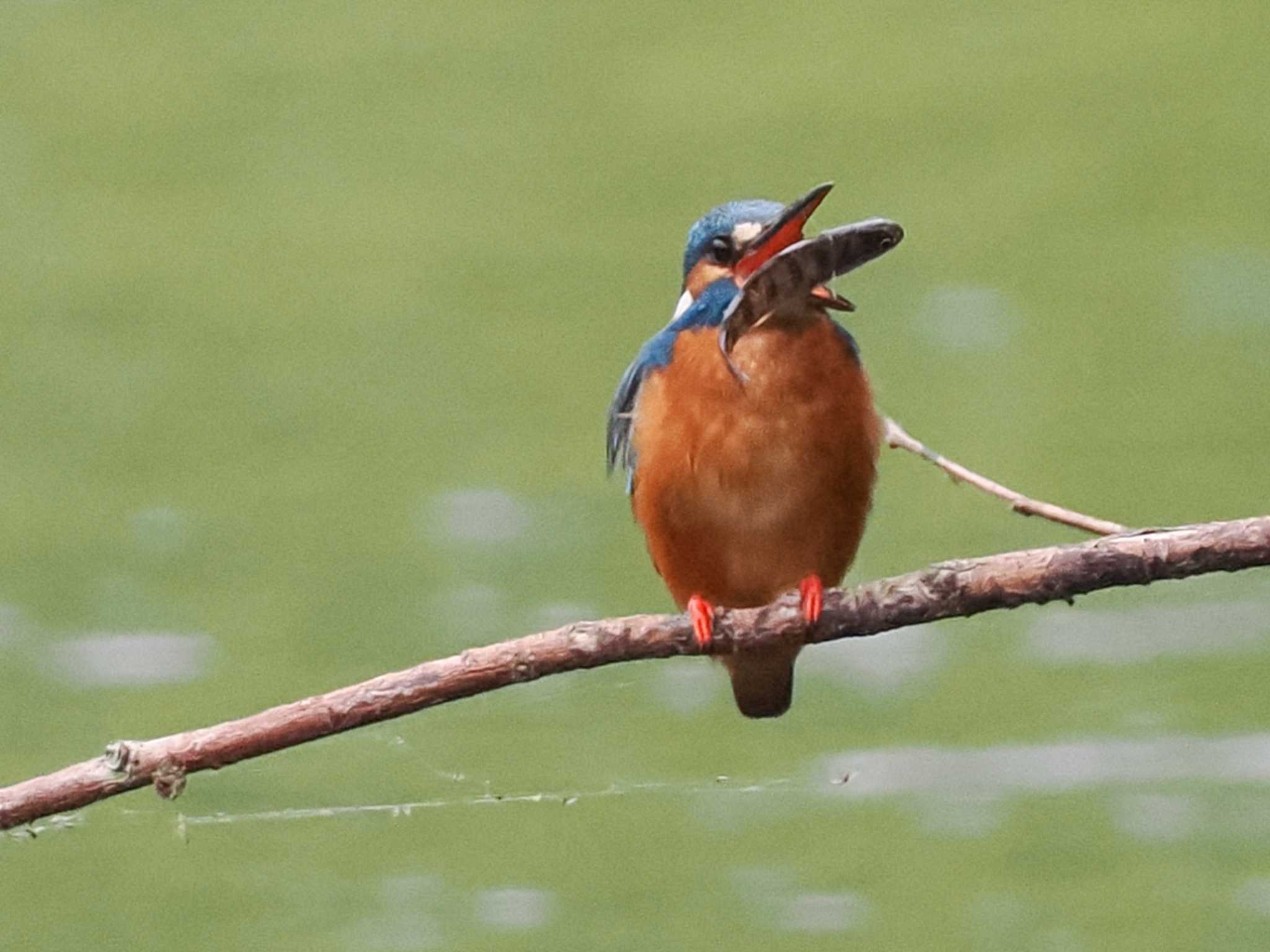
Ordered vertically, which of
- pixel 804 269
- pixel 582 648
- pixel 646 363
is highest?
pixel 646 363

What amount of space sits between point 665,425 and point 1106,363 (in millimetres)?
1358

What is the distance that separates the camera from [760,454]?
68.2 inches

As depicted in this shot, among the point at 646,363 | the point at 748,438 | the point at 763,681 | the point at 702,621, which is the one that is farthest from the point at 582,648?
the point at 763,681

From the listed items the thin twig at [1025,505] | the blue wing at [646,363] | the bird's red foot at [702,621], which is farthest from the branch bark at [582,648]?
the blue wing at [646,363]

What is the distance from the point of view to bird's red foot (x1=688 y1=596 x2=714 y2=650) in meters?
1.61

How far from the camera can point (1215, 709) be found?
9.58 feet

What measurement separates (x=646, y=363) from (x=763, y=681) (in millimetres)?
381

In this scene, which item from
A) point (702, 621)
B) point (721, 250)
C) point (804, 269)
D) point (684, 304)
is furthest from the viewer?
point (684, 304)

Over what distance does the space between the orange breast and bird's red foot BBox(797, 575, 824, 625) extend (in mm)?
59

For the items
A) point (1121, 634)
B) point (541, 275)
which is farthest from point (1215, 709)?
point (541, 275)

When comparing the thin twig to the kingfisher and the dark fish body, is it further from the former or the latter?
the dark fish body

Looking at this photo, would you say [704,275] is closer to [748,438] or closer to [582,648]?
[748,438]

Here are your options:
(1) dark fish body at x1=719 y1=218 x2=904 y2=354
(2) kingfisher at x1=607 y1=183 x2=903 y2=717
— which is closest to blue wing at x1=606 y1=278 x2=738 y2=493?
(2) kingfisher at x1=607 y1=183 x2=903 y2=717

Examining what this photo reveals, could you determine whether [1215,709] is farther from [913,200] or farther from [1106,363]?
[913,200]
